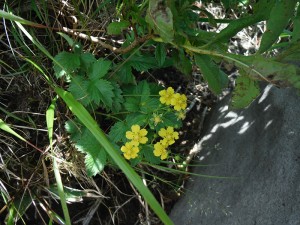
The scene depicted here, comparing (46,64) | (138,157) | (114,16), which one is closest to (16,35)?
(46,64)

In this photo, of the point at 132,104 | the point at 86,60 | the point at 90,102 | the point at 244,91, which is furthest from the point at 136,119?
the point at 244,91

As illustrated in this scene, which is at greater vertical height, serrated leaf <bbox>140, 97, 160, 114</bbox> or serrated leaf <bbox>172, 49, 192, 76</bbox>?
serrated leaf <bbox>172, 49, 192, 76</bbox>

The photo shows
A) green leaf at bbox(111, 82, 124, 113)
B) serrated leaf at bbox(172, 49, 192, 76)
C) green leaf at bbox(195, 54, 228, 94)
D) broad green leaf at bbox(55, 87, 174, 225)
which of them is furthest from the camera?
green leaf at bbox(111, 82, 124, 113)

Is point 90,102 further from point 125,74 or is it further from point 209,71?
point 209,71

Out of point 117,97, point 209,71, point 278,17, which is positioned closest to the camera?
point 278,17

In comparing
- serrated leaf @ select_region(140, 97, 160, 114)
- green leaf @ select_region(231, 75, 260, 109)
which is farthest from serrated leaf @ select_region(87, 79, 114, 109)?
green leaf @ select_region(231, 75, 260, 109)

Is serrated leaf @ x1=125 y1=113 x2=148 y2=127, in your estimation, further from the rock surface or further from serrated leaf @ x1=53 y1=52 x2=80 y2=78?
the rock surface

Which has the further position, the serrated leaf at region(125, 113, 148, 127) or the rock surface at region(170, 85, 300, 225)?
the serrated leaf at region(125, 113, 148, 127)
